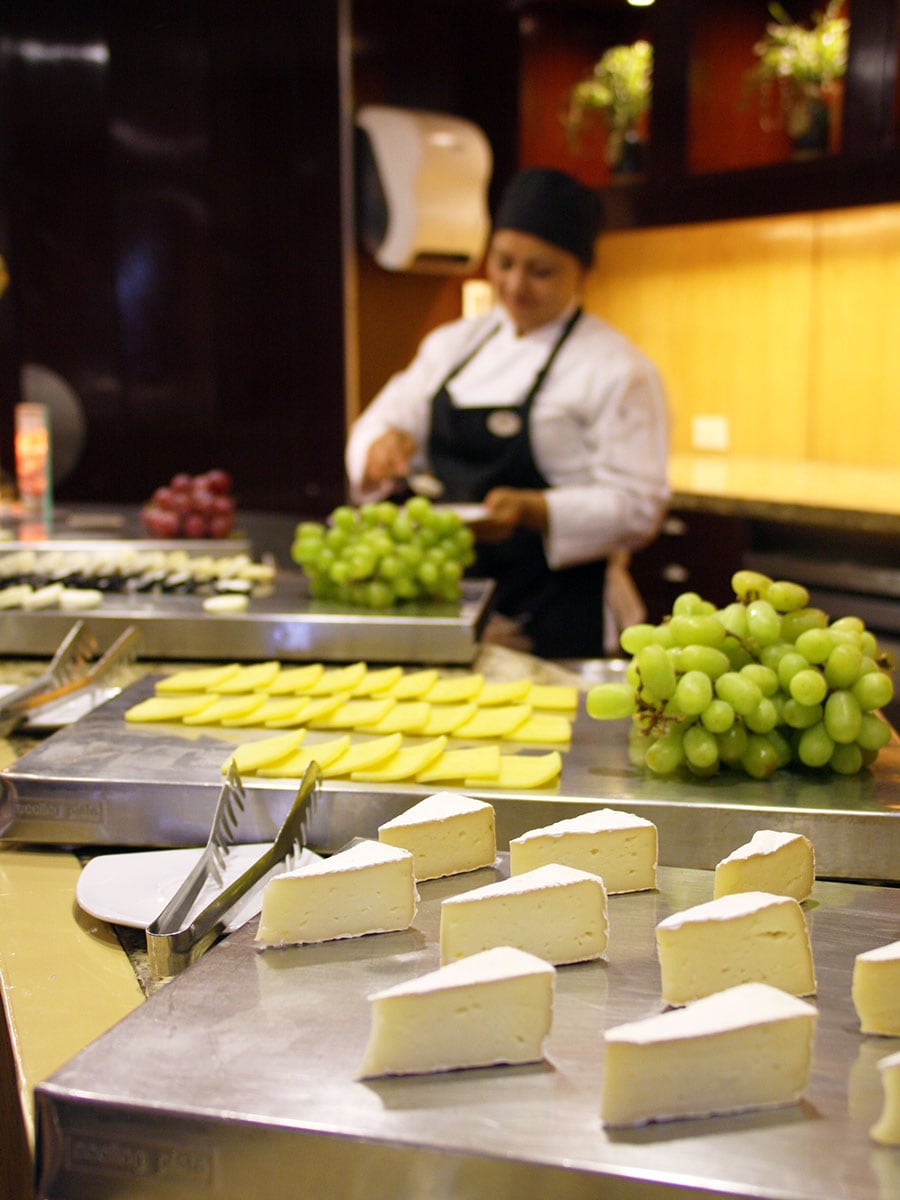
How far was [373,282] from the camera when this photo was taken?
16.9ft

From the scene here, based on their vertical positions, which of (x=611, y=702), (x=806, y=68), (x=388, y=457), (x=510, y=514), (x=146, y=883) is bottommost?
(x=146, y=883)

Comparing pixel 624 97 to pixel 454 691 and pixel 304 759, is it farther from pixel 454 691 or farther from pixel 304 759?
pixel 304 759

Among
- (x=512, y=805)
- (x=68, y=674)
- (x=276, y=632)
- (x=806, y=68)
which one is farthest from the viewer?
(x=806, y=68)

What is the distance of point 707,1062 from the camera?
0.78 metres

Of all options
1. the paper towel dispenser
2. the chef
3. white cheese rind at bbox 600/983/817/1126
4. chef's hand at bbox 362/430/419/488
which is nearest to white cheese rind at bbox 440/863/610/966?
white cheese rind at bbox 600/983/817/1126

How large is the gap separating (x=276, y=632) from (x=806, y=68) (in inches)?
128

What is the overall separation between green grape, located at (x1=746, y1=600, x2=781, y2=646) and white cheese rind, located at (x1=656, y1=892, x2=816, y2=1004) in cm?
53

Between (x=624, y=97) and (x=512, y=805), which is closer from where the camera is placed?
(x=512, y=805)

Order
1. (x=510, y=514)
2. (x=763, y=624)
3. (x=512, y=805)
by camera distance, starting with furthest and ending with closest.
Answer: (x=510, y=514) → (x=763, y=624) → (x=512, y=805)

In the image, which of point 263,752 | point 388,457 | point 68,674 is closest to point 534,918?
point 263,752

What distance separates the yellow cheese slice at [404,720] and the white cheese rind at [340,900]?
47cm

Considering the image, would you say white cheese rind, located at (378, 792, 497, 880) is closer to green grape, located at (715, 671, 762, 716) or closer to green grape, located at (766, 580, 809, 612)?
green grape, located at (715, 671, 762, 716)

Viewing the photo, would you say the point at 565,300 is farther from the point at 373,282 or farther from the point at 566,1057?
the point at 566,1057

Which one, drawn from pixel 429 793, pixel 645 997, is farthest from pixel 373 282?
pixel 645 997
